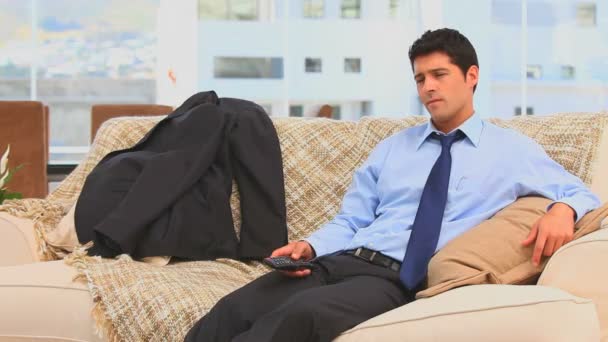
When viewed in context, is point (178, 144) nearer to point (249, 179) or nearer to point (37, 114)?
point (249, 179)

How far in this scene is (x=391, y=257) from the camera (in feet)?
7.76

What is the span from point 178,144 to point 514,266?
49.3 inches

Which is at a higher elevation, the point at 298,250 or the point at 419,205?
the point at 419,205

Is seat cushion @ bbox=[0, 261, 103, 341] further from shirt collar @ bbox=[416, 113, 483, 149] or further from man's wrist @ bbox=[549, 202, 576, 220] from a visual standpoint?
man's wrist @ bbox=[549, 202, 576, 220]

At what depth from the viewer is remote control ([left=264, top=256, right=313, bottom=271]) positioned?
7.07ft

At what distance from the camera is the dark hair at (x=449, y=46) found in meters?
2.49

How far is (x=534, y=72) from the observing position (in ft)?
27.9

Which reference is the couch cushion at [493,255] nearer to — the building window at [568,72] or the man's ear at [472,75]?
the man's ear at [472,75]

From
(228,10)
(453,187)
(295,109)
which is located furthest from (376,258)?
(228,10)

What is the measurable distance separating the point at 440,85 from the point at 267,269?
0.80 metres

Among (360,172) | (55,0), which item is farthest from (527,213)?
(55,0)

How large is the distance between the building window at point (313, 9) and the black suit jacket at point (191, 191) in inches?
222

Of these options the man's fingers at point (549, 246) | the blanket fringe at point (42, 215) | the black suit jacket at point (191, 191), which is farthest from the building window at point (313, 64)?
the man's fingers at point (549, 246)

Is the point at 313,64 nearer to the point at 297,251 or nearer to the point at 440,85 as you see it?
the point at 440,85
